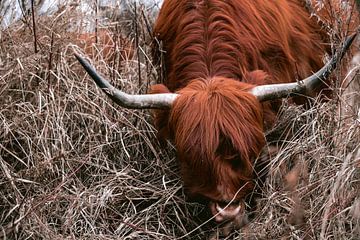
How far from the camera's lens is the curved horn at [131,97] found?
17.5 feet

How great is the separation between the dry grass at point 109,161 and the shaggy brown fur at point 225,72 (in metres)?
0.20

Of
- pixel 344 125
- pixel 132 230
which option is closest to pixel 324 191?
pixel 344 125

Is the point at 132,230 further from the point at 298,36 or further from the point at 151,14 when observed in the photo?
the point at 151,14

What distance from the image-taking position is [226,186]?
5.16m

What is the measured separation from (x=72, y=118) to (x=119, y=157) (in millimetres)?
381

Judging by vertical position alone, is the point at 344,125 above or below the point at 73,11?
below

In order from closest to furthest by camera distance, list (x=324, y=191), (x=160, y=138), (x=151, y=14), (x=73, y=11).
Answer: (x=324, y=191) < (x=160, y=138) < (x=73, y=11) < (x=151, y=14)

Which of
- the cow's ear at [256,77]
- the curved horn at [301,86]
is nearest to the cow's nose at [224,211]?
the curved horn at [301,86]

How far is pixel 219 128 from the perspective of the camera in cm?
519

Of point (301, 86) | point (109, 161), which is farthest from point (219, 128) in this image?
point (109, 161)

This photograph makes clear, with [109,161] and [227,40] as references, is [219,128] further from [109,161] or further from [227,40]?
[109,161]

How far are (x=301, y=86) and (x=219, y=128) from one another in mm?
544

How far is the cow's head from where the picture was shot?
5.15m

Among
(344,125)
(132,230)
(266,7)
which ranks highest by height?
(266,7)
